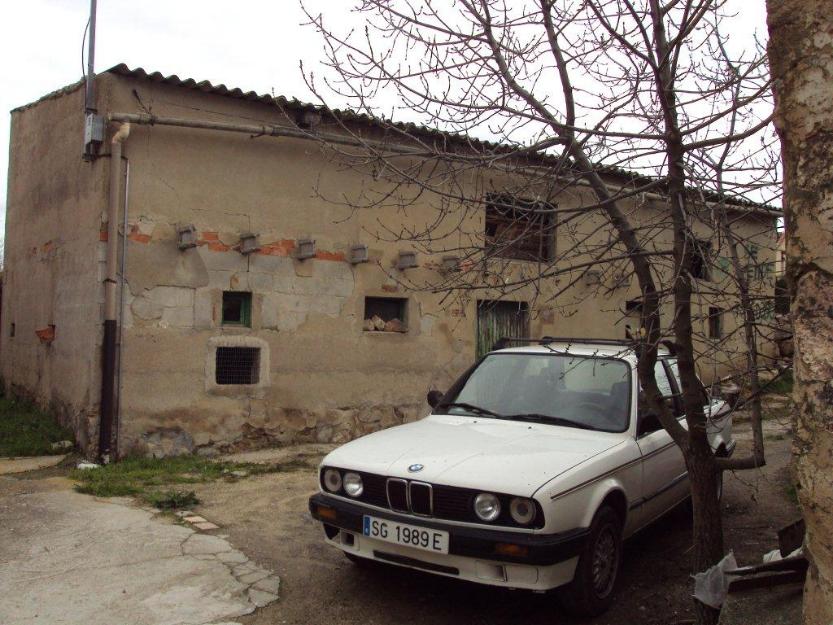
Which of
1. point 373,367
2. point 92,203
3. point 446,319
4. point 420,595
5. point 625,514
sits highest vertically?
point 92,203

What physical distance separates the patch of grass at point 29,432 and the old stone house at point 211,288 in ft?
0.74

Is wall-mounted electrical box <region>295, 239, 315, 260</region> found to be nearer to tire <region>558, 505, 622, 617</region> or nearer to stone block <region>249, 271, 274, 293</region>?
stone block <region>249, 271, 274, 293</region>

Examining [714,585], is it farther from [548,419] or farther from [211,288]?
[211,288]

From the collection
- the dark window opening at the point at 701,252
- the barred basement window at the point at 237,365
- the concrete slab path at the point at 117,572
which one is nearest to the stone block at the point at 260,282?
the barred basement window at the point at 237,365

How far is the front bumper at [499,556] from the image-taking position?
355cm

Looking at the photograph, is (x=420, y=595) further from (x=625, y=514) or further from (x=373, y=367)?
(x=373, y=367)

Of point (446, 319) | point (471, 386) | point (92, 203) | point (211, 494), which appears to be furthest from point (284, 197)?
point (471, 386)

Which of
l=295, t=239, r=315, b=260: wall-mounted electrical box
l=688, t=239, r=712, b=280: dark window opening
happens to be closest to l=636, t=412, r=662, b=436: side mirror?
l=688, t=239, r=712, b=280: dark window opening

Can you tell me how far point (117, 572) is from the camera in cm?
445

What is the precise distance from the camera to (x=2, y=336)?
38.0 ft

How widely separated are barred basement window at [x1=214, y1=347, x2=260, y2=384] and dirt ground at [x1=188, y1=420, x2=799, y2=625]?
2.27m

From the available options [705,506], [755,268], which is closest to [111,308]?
[705,506]

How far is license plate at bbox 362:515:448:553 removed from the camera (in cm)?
371

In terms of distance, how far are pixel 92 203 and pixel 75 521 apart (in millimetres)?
4013
